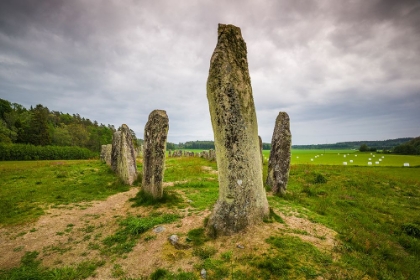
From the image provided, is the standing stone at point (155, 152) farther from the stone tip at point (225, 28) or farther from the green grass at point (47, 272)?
the stone tip at point (225, 28)

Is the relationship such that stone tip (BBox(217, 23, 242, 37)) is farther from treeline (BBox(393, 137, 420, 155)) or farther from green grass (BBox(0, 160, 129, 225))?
treeline (BBox(393, 137, 420, 155))

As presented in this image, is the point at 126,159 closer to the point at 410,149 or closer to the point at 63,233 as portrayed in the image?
the point at 63,233

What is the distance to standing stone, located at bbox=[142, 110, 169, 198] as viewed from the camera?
10.4m

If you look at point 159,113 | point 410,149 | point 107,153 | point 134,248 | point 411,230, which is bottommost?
point 411,230

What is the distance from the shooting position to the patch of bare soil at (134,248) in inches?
208

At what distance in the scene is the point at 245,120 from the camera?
20.3 ft

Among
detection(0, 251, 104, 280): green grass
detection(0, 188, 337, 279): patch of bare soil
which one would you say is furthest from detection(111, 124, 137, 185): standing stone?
detection(0, 251, 104, 280): green grass

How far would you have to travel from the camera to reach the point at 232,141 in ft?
19.9

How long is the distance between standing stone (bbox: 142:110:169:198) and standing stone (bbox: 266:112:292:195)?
674cm

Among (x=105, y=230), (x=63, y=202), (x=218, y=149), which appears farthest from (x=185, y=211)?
(x=63, y=202)

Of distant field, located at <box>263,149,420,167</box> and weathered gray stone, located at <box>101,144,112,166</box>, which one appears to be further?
distant field, located at <box>263,149,420,167</box>

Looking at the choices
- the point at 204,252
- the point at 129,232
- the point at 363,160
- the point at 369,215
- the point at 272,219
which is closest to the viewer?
the point at 204,252

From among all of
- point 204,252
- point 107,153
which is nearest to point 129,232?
point 204,252

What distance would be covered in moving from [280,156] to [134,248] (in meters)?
9.28
